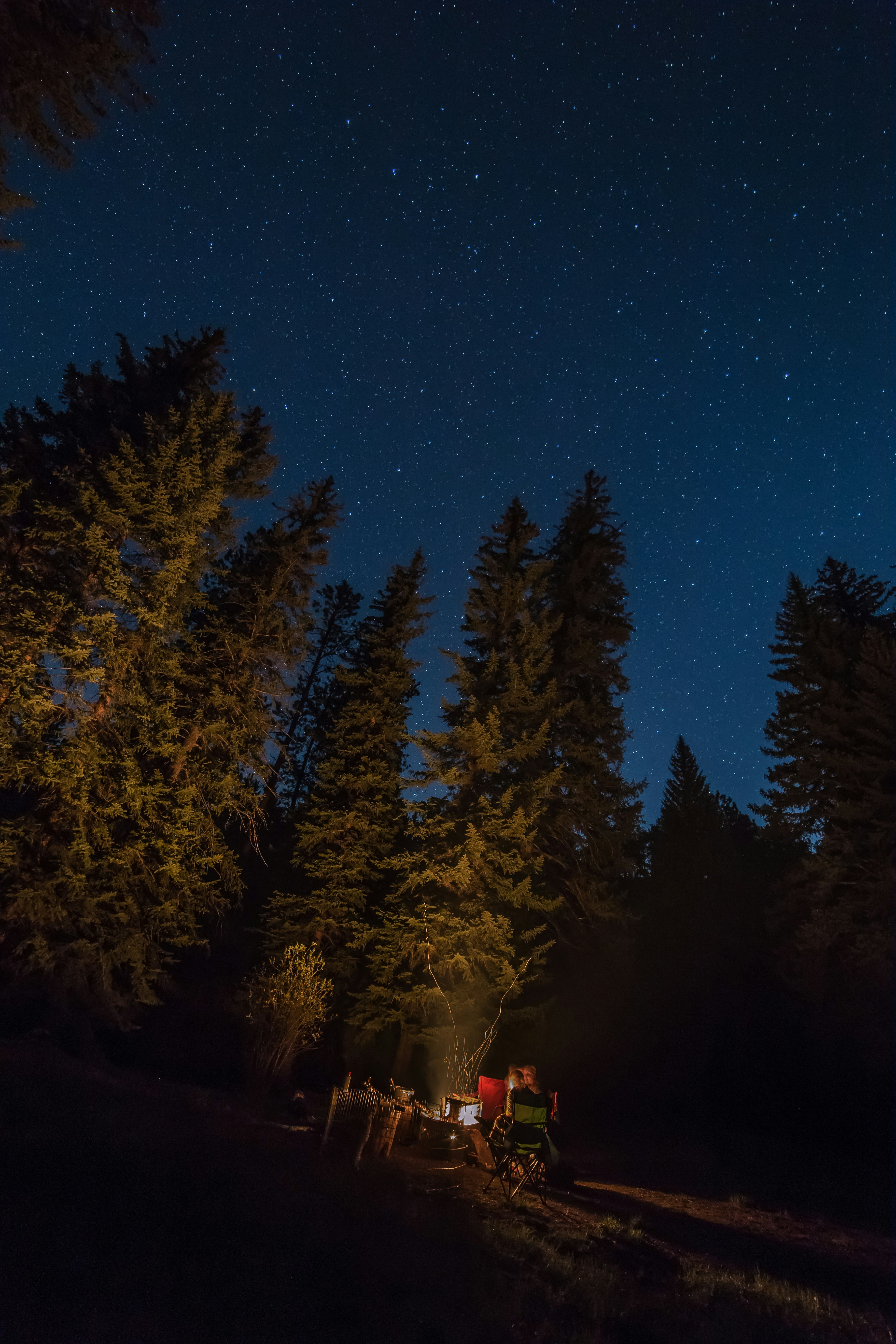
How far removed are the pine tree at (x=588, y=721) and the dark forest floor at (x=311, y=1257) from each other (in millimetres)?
9438

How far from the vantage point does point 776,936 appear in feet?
Answer: 77.5

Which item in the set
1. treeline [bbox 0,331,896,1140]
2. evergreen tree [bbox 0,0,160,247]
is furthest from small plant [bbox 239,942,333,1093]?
evergreen tree [bbox 0,0,160,247]

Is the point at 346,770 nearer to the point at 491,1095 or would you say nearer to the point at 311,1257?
the point at 491,1095

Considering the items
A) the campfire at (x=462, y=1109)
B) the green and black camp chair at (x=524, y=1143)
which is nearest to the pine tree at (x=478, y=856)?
the campfire at (x=462, y=1109)

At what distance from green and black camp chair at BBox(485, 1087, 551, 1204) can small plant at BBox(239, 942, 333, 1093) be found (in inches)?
165

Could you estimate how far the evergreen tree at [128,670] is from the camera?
1165cm

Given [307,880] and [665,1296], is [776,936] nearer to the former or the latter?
[307,880]

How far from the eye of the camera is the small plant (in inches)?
A: 466

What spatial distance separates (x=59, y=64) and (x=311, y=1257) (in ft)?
39.1

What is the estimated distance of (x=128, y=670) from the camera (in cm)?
1293

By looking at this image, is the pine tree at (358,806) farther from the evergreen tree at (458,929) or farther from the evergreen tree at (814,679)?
the evergreen tree at (814,679)

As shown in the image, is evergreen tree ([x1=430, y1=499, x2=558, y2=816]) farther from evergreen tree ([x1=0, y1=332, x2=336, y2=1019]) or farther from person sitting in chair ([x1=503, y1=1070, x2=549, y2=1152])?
person sitting in chair ([x1=503, y1=1070, x2=549, y2=1152])

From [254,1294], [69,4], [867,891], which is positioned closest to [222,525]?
[69,4]

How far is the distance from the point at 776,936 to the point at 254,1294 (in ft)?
79.7
